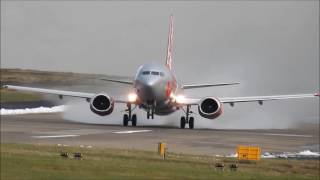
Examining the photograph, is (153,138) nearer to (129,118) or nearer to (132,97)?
(132,97)

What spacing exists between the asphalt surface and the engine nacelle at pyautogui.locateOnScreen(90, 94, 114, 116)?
164cm

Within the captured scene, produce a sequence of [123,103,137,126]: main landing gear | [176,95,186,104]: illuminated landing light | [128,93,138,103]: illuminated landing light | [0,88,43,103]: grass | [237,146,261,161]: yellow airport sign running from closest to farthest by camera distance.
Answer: [237,146,261,161]: yellow airport sign → [128,93,138,103]: illuminated landing light → [123,103,137,126]: main landing gear → [176,95,186,104]: illuminated landing light → [0,88,43,103]: grass

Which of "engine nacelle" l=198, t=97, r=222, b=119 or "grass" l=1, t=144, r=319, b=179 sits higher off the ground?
"engine nacelle" l=198, t=97, r=222, b=119

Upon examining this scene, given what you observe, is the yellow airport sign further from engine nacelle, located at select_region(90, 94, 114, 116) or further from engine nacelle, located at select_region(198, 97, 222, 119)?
engine nacelle, located at select_region(90, 94, 114, 116)

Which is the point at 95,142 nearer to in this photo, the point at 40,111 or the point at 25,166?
the point at 25,166

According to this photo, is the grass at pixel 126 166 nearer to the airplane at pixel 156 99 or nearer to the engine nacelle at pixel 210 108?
the airplane at pixel 156 99

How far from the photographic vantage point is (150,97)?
58.1 metres

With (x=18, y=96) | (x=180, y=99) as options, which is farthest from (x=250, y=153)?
(x=18, y=96)

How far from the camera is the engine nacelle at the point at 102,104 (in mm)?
60594

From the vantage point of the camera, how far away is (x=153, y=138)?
161 ft

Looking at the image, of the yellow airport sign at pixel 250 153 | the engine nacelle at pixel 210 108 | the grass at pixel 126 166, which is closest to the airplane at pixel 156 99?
the engine nacelle at pixel 210 108

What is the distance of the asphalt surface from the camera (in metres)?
42.8

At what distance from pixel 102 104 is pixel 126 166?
31098 millimetres

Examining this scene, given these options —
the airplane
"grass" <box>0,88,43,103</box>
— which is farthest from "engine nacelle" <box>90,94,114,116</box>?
"grass" <box>0,88,43,103</box>
